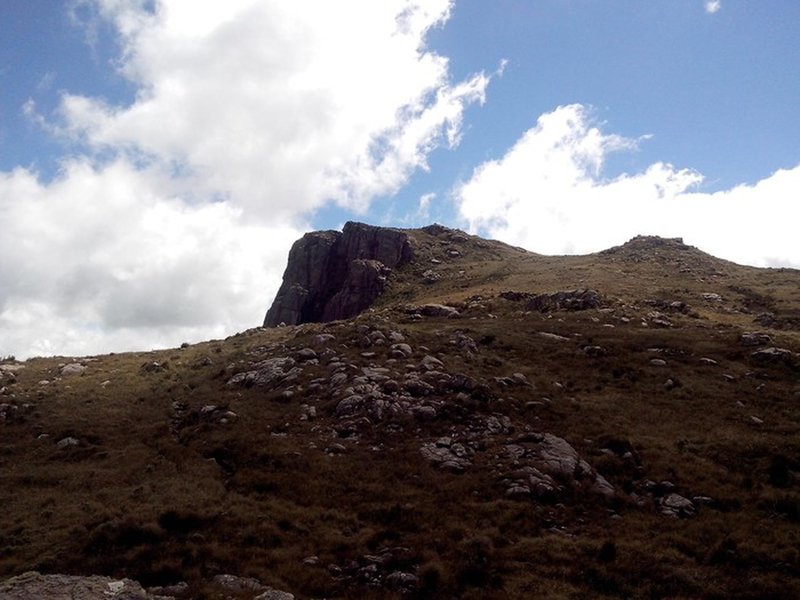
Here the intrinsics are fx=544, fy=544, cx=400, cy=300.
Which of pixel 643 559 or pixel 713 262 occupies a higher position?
pixel 713 262

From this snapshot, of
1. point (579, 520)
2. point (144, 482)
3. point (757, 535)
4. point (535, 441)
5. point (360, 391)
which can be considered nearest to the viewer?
point (757, 535)

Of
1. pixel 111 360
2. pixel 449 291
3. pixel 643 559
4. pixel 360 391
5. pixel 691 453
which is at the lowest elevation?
pixel 643 559

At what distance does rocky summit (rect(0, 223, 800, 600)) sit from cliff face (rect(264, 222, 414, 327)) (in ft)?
139

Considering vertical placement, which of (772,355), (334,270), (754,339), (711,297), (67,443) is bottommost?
(67,443)

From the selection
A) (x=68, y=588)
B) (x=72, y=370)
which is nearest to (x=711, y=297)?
(x=68, y=588)

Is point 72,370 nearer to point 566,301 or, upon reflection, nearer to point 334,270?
point 566,301

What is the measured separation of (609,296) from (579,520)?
47.6 m

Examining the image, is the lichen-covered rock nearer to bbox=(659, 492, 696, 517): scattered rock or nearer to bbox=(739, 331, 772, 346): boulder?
bbox=(659, 492, 696, 517): scattered rock

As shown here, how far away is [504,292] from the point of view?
7212 centimetres

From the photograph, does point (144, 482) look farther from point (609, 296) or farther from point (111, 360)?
point (609, 296)

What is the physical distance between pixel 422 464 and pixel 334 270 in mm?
84954

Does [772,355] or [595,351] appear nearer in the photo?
[772,355]

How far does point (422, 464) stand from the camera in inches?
1091

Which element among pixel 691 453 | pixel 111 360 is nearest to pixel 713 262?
pixel 691 453
